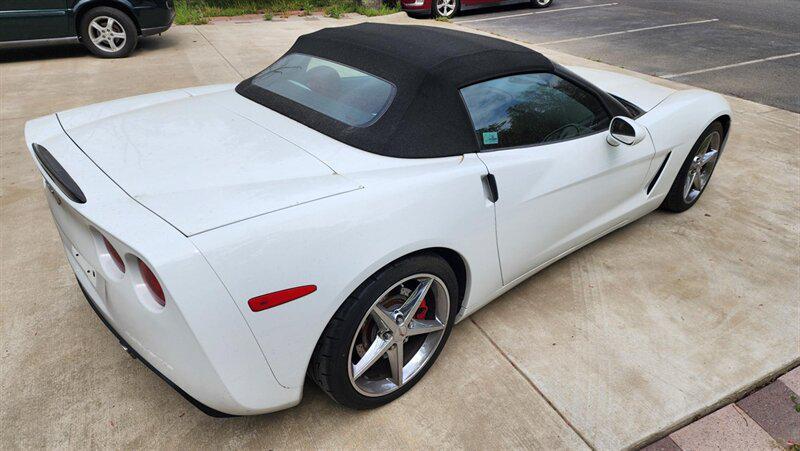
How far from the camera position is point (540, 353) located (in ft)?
8.40

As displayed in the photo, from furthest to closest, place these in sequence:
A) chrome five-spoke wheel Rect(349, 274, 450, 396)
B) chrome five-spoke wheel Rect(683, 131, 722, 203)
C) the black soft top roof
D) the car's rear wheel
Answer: the car's rear wheel < chrome five-spoke wheel Rect(683, 131, 722, 203) < the black soft top roof < chrome five-spoke wheel Rect(349, 274, 450, 396)

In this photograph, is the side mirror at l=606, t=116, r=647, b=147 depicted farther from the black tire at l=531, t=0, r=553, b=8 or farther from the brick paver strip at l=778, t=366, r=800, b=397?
the black tire at l=531, t=0, r=553, b=8

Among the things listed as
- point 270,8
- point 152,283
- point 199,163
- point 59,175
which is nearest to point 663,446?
point 152,283

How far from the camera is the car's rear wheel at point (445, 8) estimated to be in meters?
11.3

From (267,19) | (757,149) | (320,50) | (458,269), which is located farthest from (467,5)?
(458,269)

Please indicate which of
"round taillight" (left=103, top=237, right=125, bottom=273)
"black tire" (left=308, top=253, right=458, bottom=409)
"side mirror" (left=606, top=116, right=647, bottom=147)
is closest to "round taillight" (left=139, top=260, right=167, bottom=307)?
"round taillight" (left=103, top=237, right=125, bottom=273)

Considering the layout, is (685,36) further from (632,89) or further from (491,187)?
(491,187)

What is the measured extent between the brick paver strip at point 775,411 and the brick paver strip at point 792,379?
23 mm

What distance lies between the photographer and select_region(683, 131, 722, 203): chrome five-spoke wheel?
12.1 feet

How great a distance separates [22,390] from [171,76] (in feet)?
17.2

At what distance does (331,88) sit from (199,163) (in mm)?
795

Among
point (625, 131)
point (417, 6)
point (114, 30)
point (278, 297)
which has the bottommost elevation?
point (417, 6)

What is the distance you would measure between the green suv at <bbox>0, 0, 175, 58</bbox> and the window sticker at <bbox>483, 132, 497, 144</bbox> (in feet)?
22.2

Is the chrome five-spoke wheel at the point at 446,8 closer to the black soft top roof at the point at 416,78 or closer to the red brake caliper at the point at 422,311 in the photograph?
the black soft top roof at the point at 416,78
